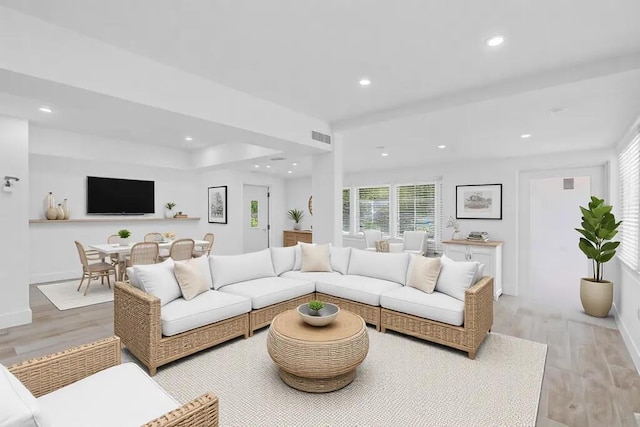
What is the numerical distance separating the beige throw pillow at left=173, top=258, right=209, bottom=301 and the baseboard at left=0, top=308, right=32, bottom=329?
2211mm

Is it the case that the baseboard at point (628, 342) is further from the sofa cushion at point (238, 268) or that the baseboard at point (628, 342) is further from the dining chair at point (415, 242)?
the sofa cushion at point (238, 268)

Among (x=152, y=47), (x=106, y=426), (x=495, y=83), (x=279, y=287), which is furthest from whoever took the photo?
(x=279, y=287)

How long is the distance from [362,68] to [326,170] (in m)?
2.13

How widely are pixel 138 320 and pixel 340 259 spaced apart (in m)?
2.53

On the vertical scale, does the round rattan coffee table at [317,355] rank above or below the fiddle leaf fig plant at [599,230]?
below

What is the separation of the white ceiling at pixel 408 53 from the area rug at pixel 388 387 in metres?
2.42

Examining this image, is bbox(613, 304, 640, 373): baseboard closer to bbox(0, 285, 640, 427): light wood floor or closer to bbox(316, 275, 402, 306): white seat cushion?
bbox(0, 285, 640, 427): light wood floor

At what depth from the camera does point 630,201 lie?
12.8 ft

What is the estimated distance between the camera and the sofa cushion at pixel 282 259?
4.40 meters

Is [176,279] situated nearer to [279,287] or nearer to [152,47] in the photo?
[279,287]

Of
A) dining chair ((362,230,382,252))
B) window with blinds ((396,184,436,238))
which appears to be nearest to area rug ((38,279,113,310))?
dining chair ((362,230,382,252))

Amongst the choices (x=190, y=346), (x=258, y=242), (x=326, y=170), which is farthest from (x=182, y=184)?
(x=190, y=346)

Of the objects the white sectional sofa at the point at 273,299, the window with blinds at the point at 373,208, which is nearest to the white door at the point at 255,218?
the window with blinds at the point at 373,208

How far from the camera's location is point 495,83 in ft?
10.6
